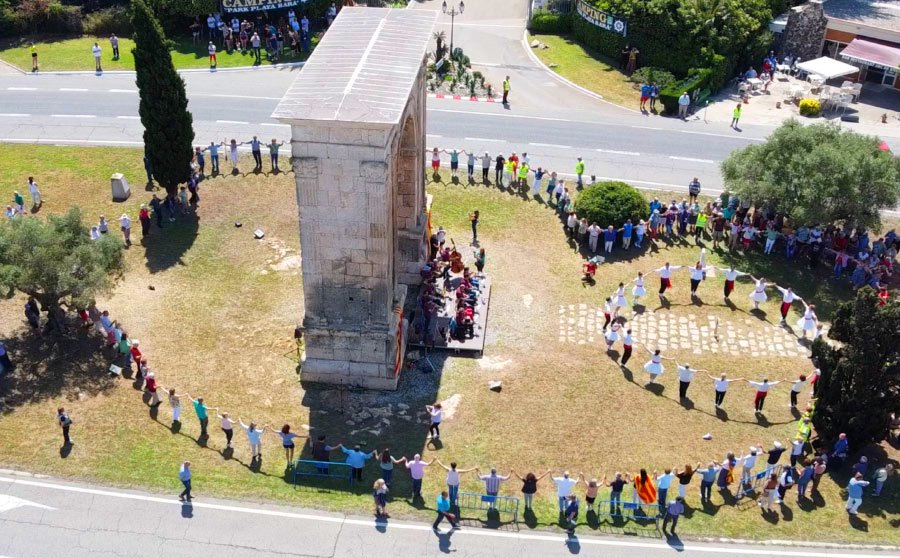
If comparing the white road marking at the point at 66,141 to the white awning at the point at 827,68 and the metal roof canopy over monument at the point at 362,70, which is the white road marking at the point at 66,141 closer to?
the metal roof canopy over monument at the point at 362,70

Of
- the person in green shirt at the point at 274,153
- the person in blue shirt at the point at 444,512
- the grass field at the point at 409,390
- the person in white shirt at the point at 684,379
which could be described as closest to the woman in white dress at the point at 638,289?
the grass field at the point at 409,390

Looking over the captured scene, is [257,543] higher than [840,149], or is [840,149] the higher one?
[840,149]

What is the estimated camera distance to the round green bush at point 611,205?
3875 cm

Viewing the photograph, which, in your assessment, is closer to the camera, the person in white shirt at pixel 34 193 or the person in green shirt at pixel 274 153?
the person in white shirt at pixel 34 193

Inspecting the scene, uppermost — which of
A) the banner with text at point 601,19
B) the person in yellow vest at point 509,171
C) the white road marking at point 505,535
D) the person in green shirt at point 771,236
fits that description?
the banner with text at point 601,19

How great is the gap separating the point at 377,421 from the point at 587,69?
107 feet

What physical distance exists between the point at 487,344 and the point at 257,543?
11.7 m

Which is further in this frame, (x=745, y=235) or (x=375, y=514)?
(x=745, y=235)

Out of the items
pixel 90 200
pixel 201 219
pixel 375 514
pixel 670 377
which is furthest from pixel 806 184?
pixel 90 200

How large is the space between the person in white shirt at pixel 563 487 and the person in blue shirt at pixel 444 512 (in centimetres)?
285

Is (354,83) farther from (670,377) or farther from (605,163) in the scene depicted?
(605,163)

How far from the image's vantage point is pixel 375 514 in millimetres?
25328

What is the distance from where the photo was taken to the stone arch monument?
27.0 metres

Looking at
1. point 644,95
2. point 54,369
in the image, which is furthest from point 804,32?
point 54,369
